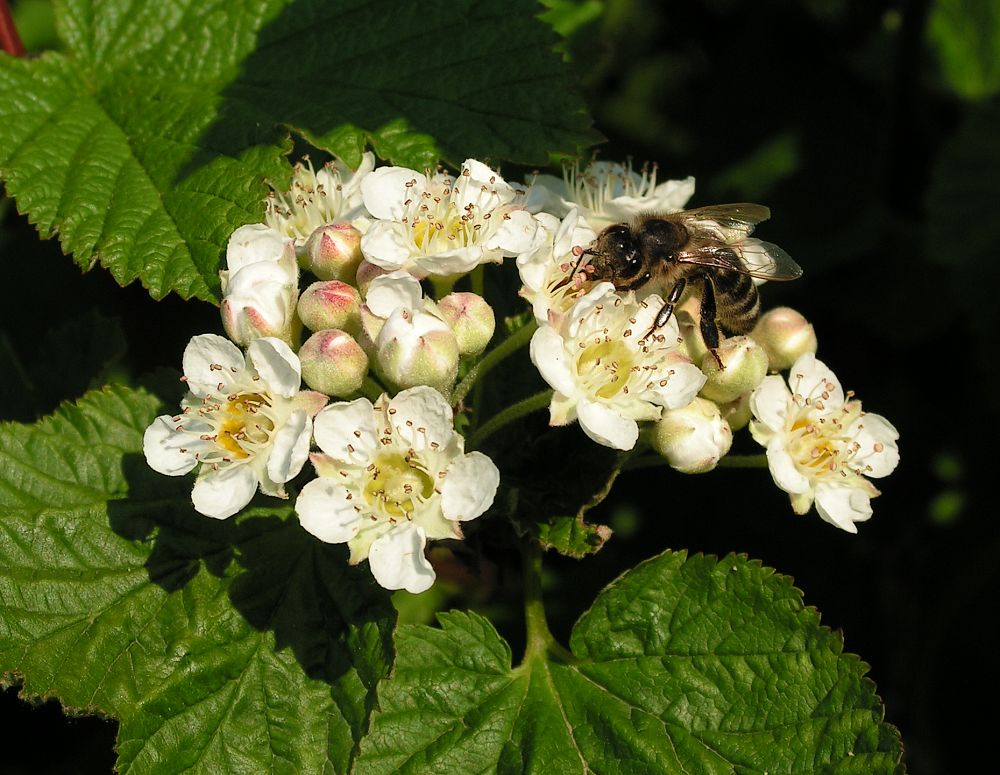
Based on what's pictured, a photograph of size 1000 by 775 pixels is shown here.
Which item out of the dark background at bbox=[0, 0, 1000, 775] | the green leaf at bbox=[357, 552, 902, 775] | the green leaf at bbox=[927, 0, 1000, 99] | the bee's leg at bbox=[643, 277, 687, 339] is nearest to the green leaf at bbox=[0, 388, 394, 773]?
the green leaf at bbox=[357, 552, 902, 775]

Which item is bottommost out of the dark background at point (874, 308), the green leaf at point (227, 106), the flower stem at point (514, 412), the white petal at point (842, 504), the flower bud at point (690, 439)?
the dark background at point (874, 308)

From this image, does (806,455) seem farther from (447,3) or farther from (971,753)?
(971,753)

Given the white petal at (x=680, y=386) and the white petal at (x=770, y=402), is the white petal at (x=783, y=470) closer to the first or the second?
the white petal at (x=770, y=402)

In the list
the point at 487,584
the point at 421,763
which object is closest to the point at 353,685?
the point at 421,763

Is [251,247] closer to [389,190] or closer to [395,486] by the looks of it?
[389,190]

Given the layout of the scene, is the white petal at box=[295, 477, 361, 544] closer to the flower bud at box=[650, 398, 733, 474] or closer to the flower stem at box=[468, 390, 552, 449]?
the flower stem at box=[468, 390, 552, 449]

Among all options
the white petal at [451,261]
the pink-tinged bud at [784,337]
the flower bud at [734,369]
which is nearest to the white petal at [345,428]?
the white petal at [451,261]
